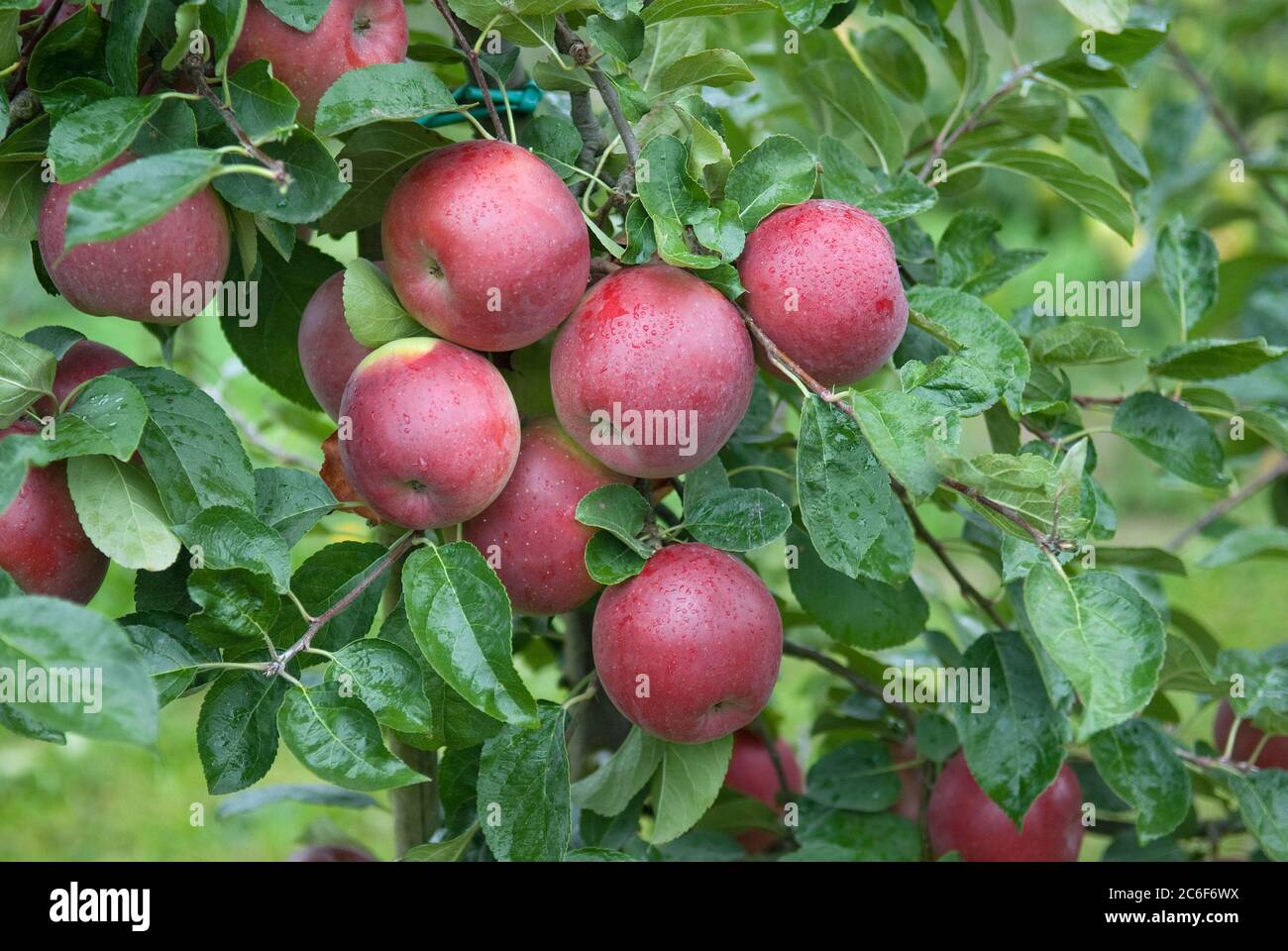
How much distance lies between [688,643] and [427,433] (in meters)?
0.18

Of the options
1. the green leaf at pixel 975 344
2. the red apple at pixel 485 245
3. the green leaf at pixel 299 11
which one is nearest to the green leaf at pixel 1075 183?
the green leaf at pixel 975 344

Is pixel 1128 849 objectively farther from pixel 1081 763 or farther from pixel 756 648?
pixel 756 648

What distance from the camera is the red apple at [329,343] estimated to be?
75cm

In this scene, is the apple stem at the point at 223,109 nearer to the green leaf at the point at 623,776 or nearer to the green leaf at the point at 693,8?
the green leaf at the point at 693,8

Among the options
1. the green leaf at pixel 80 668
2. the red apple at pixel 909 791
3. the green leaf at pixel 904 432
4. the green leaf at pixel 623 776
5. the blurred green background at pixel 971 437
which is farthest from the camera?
the blurred green background at pixel 971 437

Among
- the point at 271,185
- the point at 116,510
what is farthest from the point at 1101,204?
the point at 116,510

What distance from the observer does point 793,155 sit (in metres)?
0.69

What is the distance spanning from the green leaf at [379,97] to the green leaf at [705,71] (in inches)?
5.1

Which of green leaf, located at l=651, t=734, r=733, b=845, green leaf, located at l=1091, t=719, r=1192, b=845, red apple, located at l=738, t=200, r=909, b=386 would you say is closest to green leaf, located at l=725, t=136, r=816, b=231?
red apple, located at l=738, t=200, r=909, b=386

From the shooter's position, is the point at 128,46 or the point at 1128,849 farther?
the point at 1128,849

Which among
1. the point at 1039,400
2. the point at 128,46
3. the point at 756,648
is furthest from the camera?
the point at 1039,400

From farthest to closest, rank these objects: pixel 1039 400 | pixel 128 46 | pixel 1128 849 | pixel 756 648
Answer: pixel 1128 849 → pixel 1039 400 → pixel 756 648 → pixel 128 46

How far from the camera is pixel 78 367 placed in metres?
0.72
